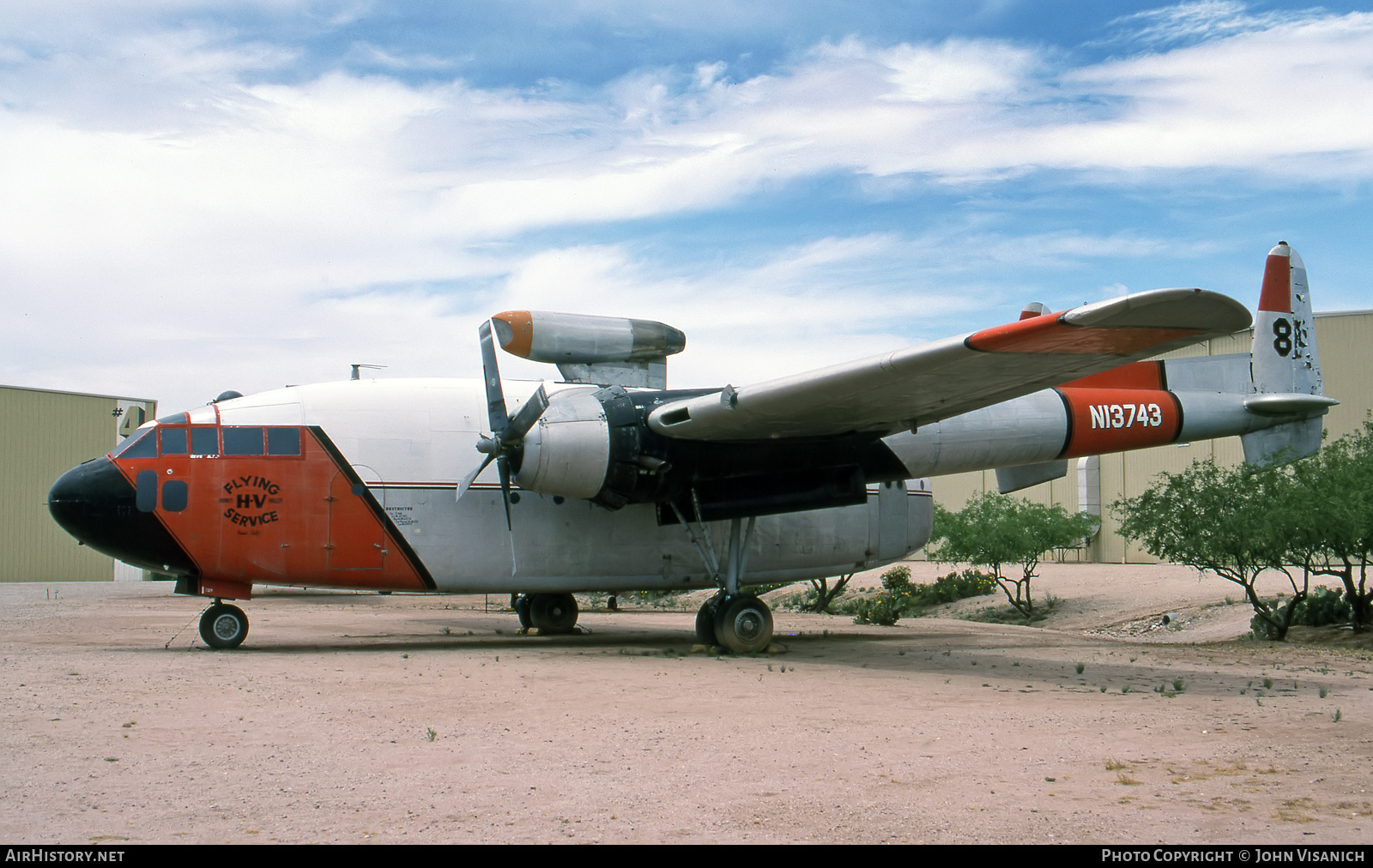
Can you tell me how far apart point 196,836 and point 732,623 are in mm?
9469

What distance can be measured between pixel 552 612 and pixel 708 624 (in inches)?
161

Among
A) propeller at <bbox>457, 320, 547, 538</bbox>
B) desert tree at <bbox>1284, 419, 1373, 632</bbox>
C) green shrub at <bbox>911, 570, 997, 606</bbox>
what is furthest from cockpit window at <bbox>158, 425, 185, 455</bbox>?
green shrub at <bbox>911, 570, 997, 606</bbox>

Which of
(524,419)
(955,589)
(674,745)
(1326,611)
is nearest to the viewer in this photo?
(674,745)

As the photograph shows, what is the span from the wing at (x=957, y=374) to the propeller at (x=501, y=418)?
1497 millimetres

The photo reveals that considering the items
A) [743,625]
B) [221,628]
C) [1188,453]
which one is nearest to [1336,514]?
[743,625]

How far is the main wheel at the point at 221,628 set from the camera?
13091mm

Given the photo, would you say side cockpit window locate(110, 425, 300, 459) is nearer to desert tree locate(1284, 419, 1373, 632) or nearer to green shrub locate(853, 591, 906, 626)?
green shrub locate(853, 591, 906, 626)

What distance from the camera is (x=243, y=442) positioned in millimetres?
13234

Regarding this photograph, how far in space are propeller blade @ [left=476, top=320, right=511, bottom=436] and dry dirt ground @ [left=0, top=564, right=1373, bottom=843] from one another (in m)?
2.87

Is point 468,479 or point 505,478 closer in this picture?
point 505,478

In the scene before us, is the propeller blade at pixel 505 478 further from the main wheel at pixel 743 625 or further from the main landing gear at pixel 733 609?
the main wheel at pixel 743 625

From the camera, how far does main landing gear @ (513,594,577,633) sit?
17.5 meters

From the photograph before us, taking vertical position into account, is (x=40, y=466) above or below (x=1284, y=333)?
below

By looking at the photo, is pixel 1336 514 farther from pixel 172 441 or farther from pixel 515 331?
pixel 172 441
